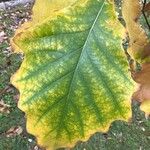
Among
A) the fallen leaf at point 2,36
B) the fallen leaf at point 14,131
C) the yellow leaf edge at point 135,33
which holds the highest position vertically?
the yellow leaf edge at point 135,33

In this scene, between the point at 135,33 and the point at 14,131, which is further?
the point at 14,131

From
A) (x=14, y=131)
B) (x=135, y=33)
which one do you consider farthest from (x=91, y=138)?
(x=135, y=33)

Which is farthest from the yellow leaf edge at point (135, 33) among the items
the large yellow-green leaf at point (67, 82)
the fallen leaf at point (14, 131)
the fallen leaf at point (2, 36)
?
the fallen leaf at point (2, 36)

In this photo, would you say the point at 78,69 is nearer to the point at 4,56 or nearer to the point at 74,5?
the point at 74,5

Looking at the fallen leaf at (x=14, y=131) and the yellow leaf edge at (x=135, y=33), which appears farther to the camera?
the fallen leaf at (x=14, y=131)

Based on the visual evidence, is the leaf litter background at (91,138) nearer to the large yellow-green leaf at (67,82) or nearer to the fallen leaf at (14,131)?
the fallen leaf at (14,131)

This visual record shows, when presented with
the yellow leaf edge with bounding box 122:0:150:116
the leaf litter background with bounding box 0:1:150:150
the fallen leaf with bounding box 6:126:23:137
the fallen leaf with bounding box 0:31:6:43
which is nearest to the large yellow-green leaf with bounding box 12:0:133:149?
the yellow leaf edge with bounding box 122:0:150:116

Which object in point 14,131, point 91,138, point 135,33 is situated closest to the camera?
point 135,33

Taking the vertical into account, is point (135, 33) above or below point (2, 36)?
above

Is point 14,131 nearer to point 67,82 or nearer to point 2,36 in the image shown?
point 2,36
